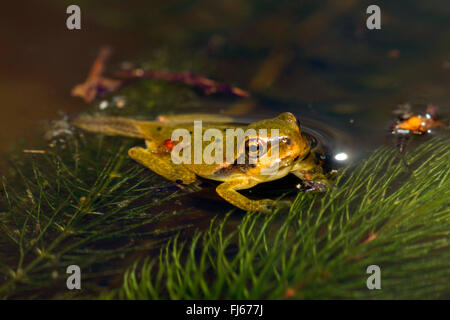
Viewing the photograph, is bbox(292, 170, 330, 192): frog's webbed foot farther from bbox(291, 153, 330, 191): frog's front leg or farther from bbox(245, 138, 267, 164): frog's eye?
bbox(245, 138, 267, 164): frog's eye

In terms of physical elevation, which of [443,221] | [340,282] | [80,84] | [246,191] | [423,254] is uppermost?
[80,84]

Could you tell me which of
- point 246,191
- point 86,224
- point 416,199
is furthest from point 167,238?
point 416,199

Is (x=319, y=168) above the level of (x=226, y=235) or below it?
above

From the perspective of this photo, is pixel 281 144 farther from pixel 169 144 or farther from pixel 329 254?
pixel 329 254

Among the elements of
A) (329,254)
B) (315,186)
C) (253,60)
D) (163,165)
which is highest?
(253,60)

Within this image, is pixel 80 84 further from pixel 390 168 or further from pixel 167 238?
pixel 390 168

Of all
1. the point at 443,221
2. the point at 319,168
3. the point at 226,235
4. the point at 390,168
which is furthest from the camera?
the point at 319,168

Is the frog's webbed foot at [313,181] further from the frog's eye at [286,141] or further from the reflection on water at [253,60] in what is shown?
the frog's eye at [286,141]

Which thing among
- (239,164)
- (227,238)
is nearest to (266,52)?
(239,164)
